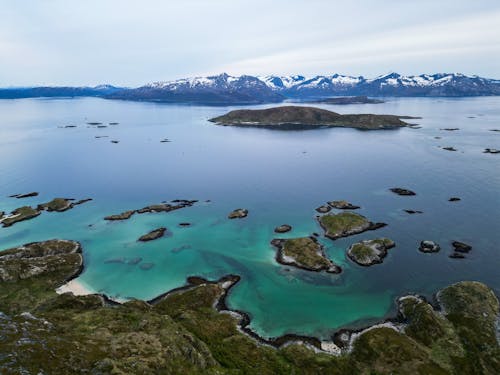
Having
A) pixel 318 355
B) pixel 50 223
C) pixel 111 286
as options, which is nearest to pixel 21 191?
pixel 50 223

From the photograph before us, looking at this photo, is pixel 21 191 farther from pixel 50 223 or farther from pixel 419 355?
pixel 419 355

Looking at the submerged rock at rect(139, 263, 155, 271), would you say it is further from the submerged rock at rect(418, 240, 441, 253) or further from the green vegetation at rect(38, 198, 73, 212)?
the submerged rock at rect(418, 240, 441, 253)

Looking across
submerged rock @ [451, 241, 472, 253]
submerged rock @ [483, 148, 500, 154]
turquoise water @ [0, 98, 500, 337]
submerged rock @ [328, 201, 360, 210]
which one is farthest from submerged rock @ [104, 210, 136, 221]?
submerged rock @ [483, 148, 500, 154]

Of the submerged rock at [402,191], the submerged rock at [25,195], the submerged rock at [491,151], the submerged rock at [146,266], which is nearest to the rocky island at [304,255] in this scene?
the submerged rock at [146,266]

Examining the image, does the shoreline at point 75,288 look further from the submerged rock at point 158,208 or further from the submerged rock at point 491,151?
A: the submerged rock at point 491,151

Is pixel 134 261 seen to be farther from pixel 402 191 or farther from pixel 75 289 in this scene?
pixel 402 191

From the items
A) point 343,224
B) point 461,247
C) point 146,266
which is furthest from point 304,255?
point 461,247

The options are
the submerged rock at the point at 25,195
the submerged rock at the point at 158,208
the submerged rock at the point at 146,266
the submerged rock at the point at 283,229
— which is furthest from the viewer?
the submerged rock at the point at 25,195
